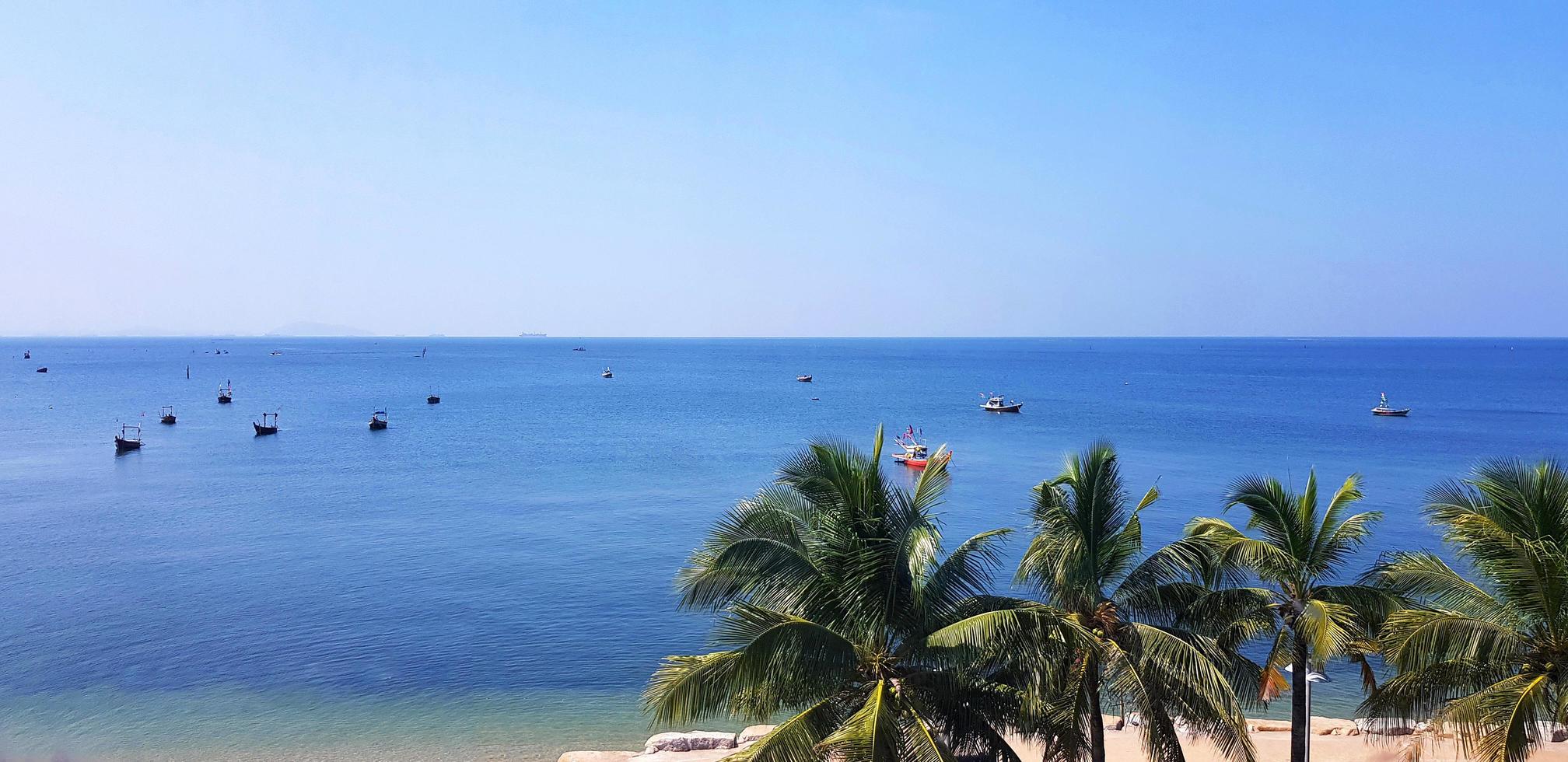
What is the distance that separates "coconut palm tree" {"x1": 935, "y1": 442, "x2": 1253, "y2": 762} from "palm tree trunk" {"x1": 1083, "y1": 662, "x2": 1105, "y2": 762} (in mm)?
16

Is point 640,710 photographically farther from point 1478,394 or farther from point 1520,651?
point 1478,394

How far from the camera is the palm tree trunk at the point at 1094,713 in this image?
1387 cm

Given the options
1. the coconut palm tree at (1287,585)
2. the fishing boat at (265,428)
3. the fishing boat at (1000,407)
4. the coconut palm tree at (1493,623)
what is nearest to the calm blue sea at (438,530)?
the fishing boat at (1000,407)

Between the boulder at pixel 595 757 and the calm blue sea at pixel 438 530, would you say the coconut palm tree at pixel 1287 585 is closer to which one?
the calm blue sea at pixel 438 530

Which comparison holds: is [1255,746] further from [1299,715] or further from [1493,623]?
[1493,623]

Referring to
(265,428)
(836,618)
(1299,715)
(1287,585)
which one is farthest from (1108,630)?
(265,428)

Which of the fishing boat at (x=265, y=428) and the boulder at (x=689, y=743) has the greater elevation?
the fishing boat at (x=265, y=428)

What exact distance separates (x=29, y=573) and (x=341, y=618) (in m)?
16.6

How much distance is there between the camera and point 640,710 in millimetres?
27938

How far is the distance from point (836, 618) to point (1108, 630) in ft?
13.2

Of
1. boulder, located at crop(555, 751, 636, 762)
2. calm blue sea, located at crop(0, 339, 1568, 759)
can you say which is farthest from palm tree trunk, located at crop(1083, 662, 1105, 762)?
boulder, located at crop(555, 751, 636, 762)

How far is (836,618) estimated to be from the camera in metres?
13.5

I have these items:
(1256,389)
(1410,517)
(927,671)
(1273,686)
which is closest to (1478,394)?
(1256,389)

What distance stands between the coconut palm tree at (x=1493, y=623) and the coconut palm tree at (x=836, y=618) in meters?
5.49
